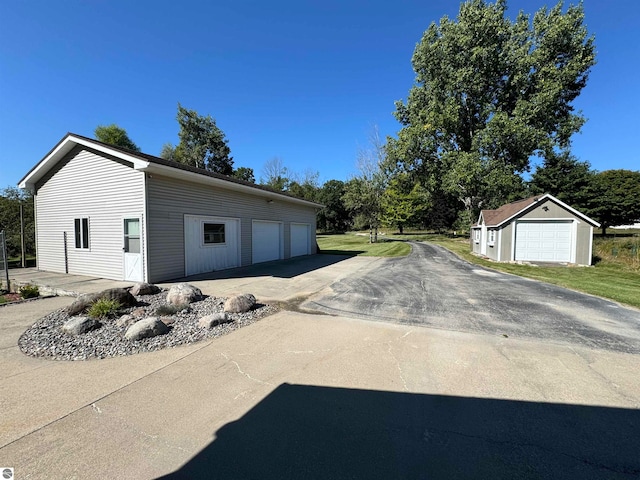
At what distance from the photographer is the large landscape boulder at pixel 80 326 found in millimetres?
4574

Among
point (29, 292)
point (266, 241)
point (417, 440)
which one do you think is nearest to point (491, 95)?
point (266, 241)

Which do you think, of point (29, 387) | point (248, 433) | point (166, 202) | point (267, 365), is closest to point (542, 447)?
point (248, 433)

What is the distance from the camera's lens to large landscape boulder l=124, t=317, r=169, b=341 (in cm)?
432

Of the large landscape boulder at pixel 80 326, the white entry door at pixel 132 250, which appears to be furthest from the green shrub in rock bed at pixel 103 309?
the white entry door at pixel 132 250

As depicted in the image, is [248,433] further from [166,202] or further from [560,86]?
[560,86]

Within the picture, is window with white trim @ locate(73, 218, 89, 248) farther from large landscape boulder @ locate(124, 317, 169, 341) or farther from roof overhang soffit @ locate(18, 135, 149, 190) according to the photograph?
large landscape boulder @ locate(124, 317, 169, 341)

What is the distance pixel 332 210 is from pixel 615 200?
3704 cm

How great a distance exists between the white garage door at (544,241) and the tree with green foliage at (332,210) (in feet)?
122

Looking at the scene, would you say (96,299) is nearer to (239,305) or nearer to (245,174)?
(239,305)

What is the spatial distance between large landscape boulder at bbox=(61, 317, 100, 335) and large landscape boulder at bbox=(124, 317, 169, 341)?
842 mm

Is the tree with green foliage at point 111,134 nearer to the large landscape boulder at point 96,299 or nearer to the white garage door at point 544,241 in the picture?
the large landscape boulder at point 96,299

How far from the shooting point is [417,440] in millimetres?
2312

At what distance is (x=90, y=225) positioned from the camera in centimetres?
973

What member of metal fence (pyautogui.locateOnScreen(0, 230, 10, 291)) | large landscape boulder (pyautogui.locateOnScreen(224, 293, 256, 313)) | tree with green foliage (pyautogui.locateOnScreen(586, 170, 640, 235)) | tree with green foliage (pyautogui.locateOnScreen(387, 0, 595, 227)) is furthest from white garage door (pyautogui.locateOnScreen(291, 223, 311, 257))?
tree with green foliage (pyautogui.locateOnScreen(586, 170, 640, 235))
